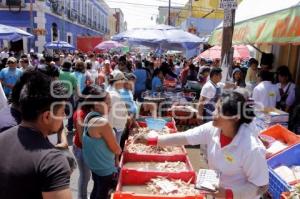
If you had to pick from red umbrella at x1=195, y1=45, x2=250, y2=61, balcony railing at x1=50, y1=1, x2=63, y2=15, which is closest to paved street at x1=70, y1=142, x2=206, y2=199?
red umbrella at x1=195, y1=45, x2=250, y2=61

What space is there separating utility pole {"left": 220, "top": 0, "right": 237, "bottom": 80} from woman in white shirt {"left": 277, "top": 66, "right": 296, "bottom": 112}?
3.86 ft

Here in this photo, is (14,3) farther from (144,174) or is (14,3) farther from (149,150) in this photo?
(144,174)

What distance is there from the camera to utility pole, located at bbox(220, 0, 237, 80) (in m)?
6.36

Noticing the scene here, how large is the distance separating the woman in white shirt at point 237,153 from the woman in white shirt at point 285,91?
3777 mm

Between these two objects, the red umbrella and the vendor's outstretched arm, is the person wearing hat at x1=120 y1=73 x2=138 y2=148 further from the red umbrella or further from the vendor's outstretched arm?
the red umbrella

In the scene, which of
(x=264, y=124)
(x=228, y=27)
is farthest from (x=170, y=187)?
(x=228, y=27)

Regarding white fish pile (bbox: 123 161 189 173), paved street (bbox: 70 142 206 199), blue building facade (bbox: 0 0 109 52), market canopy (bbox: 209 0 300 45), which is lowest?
paved street (bbox: 70 142 206 199)

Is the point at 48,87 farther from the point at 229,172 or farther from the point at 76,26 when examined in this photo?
the point at 76,26

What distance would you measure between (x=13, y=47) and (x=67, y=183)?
25.1 metres

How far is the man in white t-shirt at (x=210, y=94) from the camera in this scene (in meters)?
6.25

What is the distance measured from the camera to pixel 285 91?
6250 millimetres

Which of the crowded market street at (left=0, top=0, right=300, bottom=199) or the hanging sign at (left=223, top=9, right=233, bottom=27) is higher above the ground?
the hanging sign at (left=223, top=9, right=233, bottom=27)

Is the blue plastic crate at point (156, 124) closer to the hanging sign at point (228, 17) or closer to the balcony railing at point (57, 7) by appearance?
the hanging sign at point (228, 17)

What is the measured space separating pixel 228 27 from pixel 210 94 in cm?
152
